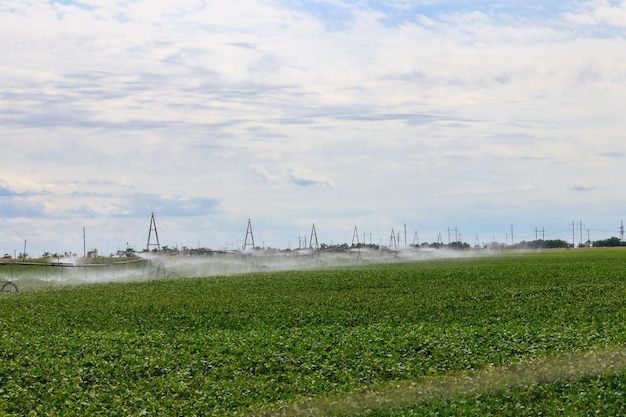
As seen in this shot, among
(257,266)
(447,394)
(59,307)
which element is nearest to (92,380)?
(447,394)

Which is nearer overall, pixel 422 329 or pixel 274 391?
pixel 274 391

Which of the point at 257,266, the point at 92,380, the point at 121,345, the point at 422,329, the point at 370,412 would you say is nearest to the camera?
the point at 370,412

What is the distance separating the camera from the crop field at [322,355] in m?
21.6

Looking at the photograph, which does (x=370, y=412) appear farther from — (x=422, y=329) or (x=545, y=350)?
(x=422, y=329)

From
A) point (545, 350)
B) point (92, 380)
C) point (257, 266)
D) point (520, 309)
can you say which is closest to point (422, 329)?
point (545, 350)

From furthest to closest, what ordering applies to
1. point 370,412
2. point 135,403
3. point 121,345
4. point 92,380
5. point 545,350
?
point 121,345 → point 545,350 → point 92,380 → point 135,403 → point 370,412

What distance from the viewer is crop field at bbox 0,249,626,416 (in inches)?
852

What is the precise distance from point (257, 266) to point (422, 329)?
60.8 m

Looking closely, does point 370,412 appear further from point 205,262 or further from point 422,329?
→ point 205,262

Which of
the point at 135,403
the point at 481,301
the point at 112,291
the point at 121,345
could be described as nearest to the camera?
the point at 135,403

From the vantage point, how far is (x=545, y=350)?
2652 cm

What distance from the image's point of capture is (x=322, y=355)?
86.9 ft

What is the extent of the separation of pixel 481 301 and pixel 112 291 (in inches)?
929

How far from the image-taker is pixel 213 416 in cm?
2117
